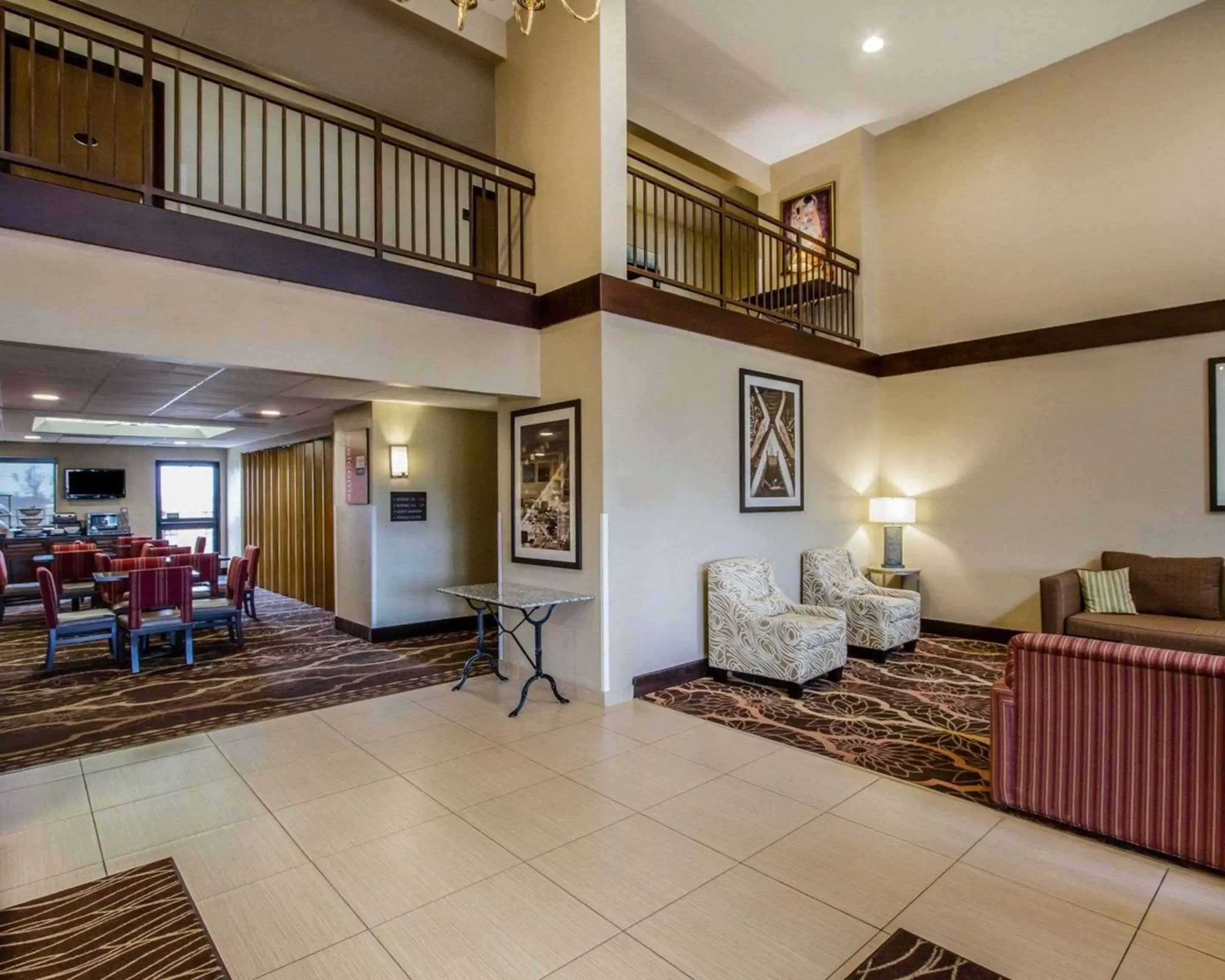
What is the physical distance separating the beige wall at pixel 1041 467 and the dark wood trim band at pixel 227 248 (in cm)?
500

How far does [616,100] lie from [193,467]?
1119 centimetres

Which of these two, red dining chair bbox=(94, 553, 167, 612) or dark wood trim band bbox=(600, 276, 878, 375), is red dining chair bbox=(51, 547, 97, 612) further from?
dark wood trim band bbox=(600, 276, 878, 375)

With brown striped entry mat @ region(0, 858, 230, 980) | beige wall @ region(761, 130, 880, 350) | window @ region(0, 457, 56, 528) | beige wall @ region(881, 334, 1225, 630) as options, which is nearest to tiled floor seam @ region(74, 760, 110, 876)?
brown striped entry mat @ region(0, 858, 230, 980)

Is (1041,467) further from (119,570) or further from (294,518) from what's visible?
(119,570)

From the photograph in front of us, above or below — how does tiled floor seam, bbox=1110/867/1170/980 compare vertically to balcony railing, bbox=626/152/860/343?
below

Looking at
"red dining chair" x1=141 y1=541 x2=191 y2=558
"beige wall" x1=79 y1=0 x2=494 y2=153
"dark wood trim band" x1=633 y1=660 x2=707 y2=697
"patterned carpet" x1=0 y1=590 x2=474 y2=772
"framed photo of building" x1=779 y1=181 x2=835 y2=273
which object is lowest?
"patterned carpet" x1=0 y1=590 x2=474 y2=772

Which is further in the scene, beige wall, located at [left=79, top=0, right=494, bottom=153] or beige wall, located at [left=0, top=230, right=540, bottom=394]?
beige wall, located at [left=79, top=0, right=494, bottom=153]

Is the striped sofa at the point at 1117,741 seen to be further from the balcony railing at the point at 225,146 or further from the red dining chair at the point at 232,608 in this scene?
the red dining chair at the point at 232,608

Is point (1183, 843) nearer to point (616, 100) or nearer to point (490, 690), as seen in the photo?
point (490, 690)

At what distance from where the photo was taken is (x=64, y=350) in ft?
11.8

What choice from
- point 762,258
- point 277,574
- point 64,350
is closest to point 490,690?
point 64,350

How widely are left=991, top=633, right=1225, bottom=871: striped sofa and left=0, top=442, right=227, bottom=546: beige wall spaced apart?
13109mm

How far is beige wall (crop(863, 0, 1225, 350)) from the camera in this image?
18.9 feet

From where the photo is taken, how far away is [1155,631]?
489 cm
